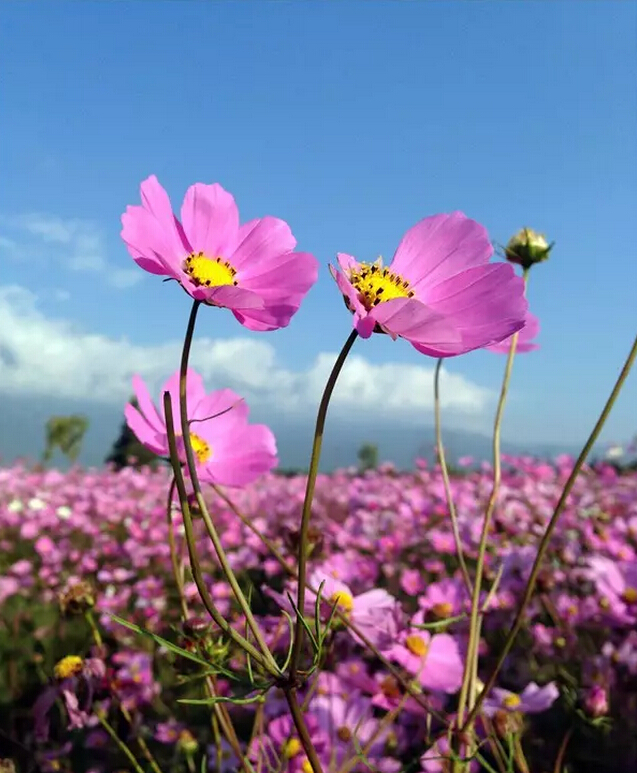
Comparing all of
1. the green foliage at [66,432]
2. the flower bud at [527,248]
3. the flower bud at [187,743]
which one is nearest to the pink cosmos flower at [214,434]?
the flower bud at [527,248]

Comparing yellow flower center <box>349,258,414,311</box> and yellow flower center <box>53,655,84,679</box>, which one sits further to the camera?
yellow flower center <box>53,655,84,679</box>

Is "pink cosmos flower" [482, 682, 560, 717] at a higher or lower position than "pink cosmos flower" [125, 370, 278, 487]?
lower

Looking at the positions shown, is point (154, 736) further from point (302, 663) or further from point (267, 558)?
point (267, 558)

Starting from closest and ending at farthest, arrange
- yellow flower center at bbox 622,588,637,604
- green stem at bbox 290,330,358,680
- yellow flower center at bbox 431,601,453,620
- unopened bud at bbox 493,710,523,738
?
green stem at bbox 290,330,358,680 < unopened bud at bbox 493,710,523,738 < yellow flower center at bbox 431,601,453,620 < yellow flower center at bbox 622,588,637,604

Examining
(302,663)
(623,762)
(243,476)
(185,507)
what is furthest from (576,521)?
(185,507)

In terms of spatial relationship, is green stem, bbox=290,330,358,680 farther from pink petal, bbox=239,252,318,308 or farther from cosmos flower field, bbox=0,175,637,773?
pink petal, bbox=239,252,318,308

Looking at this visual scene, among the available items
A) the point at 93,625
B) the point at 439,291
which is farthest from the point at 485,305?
the point at 93,625

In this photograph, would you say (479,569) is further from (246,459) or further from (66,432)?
(66,432)

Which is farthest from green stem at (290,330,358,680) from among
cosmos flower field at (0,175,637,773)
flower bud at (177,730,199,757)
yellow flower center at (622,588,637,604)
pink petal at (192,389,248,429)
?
yellow flower center at (622,588,637,604)
